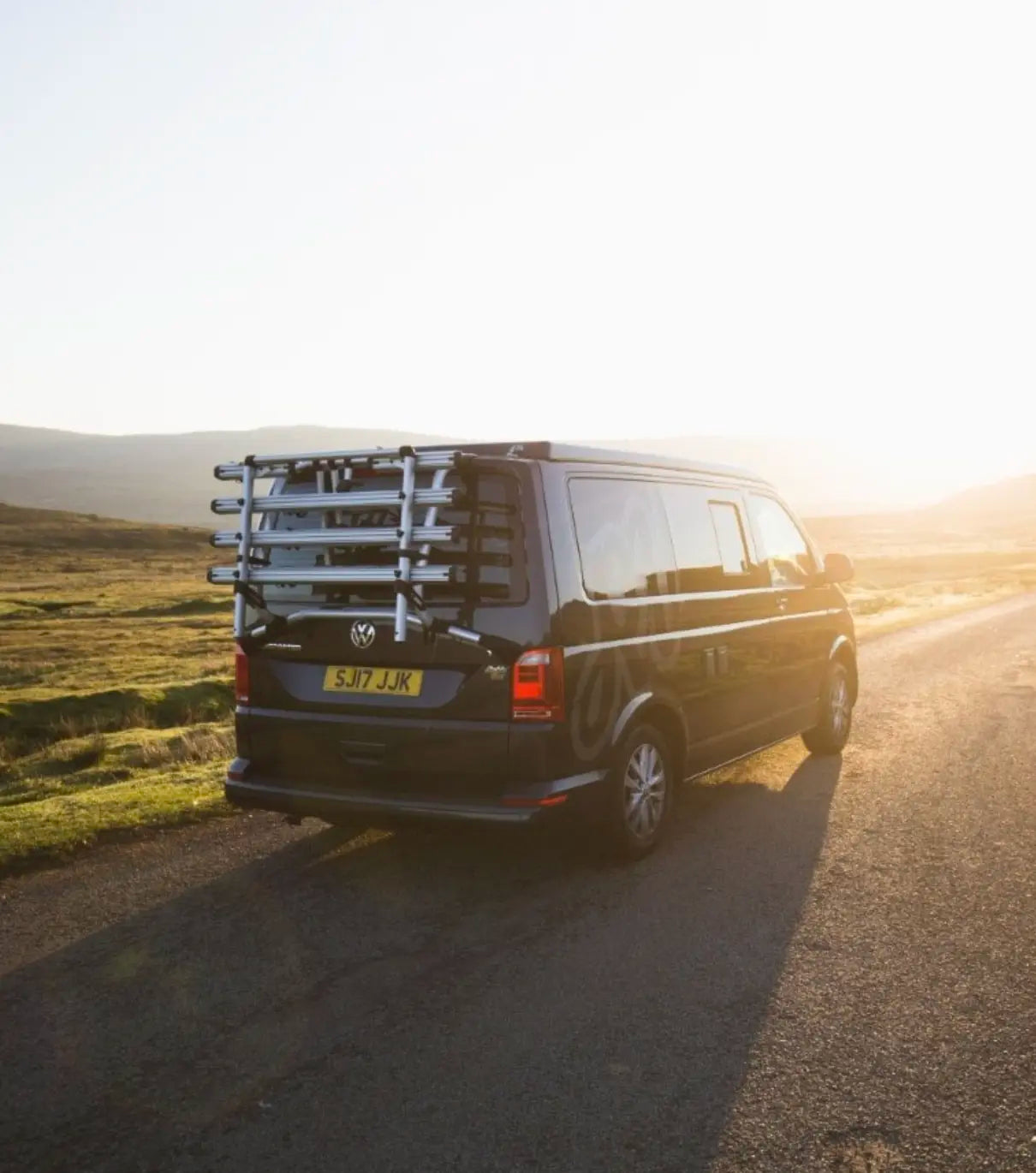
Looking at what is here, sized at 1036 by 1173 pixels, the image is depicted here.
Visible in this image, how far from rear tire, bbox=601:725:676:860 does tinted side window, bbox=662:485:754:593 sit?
3.16ft

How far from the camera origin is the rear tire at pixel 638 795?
5.79m

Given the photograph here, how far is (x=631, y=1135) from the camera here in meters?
3.26

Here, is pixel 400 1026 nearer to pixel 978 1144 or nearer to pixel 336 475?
pixel 978 1144

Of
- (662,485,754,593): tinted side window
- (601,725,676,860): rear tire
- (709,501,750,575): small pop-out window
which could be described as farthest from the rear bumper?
(709,501,750,575): small pop-out window

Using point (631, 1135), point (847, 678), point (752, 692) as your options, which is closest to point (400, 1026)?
point (631, 1135)

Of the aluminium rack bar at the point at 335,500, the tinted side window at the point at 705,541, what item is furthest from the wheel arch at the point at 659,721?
the aluminium rack bar at the point at 335,500

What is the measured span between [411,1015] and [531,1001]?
451mm

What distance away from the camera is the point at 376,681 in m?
5.63

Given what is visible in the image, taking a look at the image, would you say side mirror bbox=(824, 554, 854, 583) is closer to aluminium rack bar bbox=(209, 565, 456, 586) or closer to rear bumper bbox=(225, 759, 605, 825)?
rear bumper bbox=(225, 759, 605, 825)

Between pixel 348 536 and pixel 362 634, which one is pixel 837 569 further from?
pixel 348 536

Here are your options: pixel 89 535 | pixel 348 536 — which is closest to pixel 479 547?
pixel 348 536

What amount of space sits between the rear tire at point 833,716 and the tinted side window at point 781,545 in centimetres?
94

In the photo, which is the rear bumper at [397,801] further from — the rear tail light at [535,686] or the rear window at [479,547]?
the rear window at [479,547]

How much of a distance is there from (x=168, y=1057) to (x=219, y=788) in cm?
→ 410
